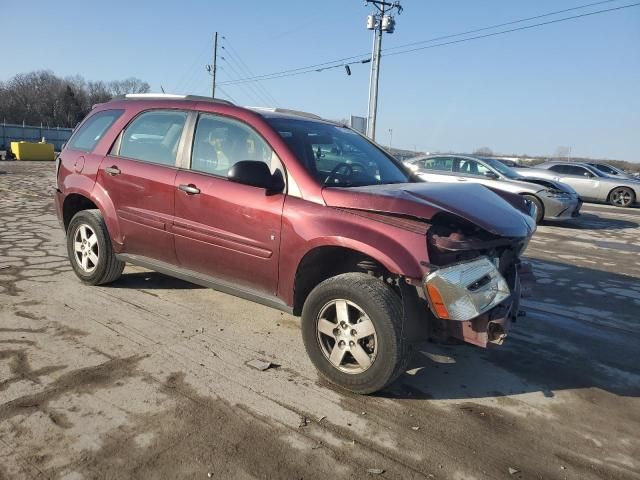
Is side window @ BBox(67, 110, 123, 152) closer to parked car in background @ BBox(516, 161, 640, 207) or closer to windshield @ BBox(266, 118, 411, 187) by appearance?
windshield @ BBox(266, 118, 411, 187)

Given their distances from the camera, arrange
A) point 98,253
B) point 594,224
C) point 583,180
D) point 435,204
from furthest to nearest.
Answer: point 583,180 → point 594,224 → point 98,253 → point 435,204

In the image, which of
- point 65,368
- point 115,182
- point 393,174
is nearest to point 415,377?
point 393,174

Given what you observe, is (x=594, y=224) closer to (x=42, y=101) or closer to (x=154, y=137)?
(x=154, y=137)

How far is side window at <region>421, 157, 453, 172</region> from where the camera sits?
42.5 ft

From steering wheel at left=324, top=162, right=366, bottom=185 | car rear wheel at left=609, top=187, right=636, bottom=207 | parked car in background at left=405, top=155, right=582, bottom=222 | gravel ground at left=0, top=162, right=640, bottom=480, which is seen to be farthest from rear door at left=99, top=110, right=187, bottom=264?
car rear wheel at left=609, top=187, right=636, bottom=207

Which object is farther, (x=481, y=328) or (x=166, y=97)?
(x=166, y=97)

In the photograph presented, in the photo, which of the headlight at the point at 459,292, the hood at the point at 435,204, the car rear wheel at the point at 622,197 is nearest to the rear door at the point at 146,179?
the hood at the point at 435,204

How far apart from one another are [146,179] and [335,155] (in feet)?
5.36

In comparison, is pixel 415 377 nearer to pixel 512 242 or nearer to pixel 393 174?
pixel 512 242

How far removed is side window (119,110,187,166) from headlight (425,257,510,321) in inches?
97.7

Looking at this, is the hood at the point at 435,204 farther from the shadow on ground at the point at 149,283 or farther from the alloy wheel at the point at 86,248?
the alloy wheel at the point at 86,248

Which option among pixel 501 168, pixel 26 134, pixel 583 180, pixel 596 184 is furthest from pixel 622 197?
pixel 26 134

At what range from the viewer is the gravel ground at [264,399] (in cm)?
256

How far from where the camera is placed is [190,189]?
399 centimetres
